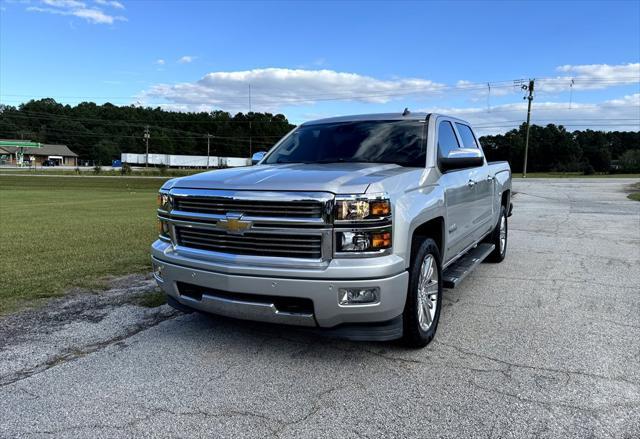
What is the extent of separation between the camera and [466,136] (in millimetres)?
6465

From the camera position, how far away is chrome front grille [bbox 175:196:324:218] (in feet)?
11.4

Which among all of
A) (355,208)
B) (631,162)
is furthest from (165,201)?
(631,162)

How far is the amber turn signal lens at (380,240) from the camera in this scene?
348 cm

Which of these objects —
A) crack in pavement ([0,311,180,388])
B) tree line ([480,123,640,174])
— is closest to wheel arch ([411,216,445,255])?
crack in pavement ([0,311,180,388])

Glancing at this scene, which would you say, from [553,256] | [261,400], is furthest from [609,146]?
[261,400]

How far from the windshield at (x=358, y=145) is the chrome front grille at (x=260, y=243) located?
147cm

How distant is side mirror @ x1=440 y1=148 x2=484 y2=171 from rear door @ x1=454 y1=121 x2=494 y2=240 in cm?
94

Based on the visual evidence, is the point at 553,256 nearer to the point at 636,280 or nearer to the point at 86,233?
the point at 636,280

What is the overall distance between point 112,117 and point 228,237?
145644mm

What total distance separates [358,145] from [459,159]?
104cm

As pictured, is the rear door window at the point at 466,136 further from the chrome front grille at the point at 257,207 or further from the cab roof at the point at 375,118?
the chrome front grille at the point at 257,207

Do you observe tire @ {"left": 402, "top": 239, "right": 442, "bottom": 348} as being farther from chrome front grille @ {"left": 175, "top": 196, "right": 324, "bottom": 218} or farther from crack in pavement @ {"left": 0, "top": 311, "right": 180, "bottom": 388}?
crack in pavement @ {"left": 0, "top": 311, "right": 180, "bottom": 388}

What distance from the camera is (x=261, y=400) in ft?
10.6

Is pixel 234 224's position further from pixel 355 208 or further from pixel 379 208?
pixel 379 208
